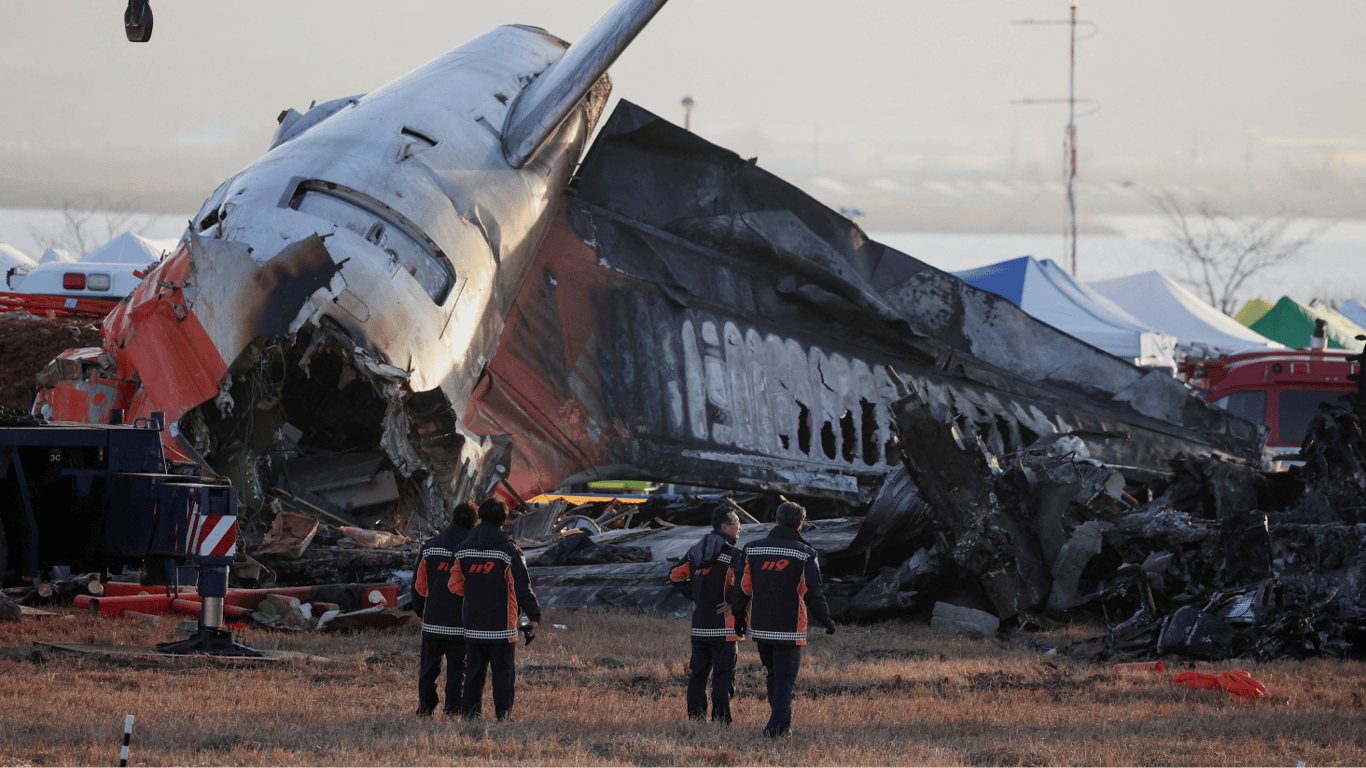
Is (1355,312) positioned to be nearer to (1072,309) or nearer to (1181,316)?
(1181,316)

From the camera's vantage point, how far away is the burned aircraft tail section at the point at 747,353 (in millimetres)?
19922

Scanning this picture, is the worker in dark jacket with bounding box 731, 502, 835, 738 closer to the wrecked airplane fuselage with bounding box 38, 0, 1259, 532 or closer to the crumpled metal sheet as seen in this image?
the crumpled metal sheet

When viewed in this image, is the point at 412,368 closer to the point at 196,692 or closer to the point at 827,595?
the point at 827,595

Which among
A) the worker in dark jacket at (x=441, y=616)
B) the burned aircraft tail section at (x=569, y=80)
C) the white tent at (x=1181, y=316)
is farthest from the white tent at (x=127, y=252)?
the worker in dark jacket at (x=441, y=616)

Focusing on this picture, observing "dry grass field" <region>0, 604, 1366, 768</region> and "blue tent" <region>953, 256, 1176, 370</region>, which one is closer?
"dry grass field" <region>0, 604, 1366, 768</region>

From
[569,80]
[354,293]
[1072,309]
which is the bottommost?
[354,293]

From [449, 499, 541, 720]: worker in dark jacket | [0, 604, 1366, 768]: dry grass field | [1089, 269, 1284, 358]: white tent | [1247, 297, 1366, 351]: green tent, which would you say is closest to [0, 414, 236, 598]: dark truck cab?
[0, 604, 1366, 768]: dry grass field

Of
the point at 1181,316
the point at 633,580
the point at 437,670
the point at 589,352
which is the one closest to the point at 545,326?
the point at 589,352

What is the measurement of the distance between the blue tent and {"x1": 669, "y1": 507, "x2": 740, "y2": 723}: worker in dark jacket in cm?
2344

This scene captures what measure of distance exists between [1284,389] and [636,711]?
1876 cm

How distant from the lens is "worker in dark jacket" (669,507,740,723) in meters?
7.77

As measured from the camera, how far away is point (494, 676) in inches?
299

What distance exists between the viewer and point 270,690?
8180mm

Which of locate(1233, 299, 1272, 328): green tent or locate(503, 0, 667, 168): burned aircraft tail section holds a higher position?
locate(1233, 299, 1272, 328): green tent
